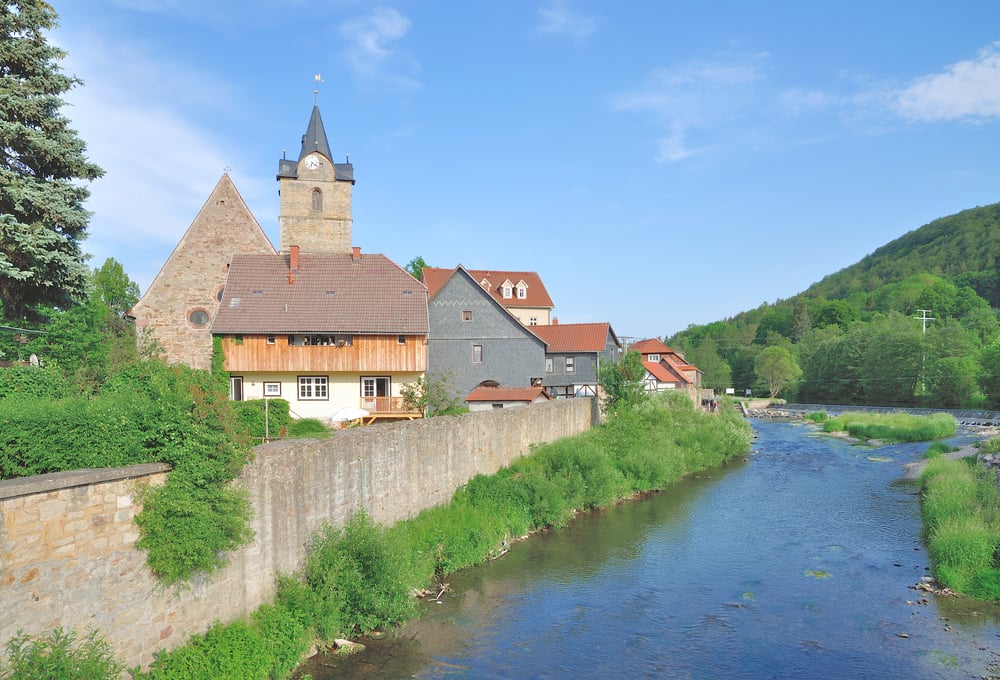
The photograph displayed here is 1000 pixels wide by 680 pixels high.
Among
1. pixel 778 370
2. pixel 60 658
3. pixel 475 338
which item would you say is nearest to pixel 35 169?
pixel 60 658

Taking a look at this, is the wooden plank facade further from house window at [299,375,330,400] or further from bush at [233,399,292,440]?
bush at [233,399,292,440]

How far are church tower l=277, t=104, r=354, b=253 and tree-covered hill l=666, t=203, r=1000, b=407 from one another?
53.2 m

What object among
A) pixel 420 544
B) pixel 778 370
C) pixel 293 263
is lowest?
pixel 420 544

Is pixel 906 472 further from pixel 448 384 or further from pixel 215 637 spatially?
pixel 215 637

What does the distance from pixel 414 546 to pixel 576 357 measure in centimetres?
2705

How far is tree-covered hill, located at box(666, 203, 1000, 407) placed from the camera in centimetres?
6719

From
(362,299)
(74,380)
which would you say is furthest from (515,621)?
(362,299)

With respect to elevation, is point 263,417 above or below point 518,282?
below

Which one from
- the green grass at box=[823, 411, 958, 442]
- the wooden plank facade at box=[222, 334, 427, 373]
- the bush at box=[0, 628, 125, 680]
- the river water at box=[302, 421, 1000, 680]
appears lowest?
the river water at box=[302, 421, 1000, 680]

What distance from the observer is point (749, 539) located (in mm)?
20469

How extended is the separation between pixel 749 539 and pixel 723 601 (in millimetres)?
5747

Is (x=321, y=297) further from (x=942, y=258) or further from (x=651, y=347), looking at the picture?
(x=942, y=258)

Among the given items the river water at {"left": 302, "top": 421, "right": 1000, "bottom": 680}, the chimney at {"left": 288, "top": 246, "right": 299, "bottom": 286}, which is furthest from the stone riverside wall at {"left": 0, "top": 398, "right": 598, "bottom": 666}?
the chimney at {"left": 288, "top": 246, "right": 299, "bottom": 286}

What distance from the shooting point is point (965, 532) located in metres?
17.2
